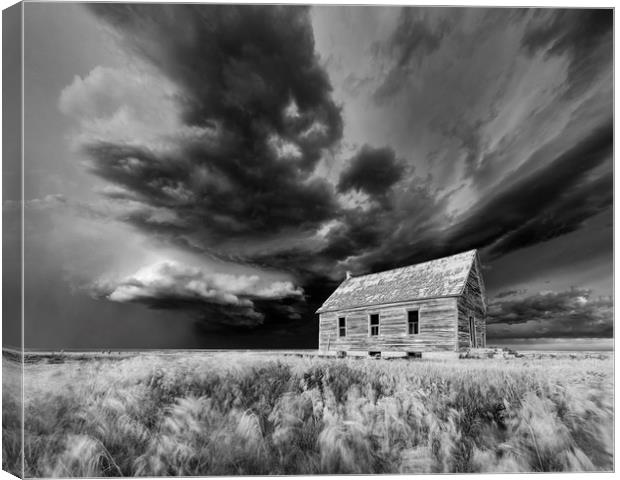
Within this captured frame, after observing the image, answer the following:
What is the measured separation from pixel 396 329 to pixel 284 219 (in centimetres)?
896

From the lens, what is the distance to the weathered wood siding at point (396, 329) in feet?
46.0

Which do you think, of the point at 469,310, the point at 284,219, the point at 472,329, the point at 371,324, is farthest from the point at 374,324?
the point at 284,219

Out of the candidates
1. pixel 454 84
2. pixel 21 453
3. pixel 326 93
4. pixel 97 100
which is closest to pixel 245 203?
A: pixel 326 93

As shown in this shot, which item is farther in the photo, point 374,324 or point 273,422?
point 374,324

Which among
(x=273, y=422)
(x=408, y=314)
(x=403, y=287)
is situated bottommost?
(x=273, y=422)

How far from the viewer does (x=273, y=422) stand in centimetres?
679

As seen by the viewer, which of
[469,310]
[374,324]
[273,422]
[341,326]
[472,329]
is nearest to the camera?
[273,422]

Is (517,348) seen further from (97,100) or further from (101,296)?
(97,100)

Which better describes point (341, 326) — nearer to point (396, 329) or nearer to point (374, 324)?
point (374, 324)

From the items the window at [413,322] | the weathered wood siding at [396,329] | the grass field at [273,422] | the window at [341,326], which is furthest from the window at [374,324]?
the grass field at [273,422]

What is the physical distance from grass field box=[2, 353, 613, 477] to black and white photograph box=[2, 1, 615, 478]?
0.03m

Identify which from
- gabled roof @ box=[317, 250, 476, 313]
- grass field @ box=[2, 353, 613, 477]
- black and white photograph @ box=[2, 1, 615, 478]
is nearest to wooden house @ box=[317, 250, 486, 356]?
gabled roof @ box=[317, 250, 476, 313]

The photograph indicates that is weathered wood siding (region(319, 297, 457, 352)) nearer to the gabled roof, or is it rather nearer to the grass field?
the gabled roof

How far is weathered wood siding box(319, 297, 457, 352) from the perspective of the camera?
14016mm
